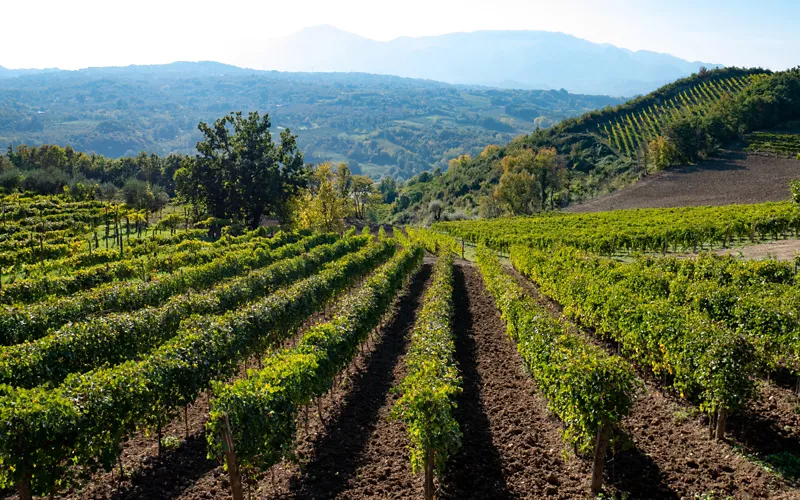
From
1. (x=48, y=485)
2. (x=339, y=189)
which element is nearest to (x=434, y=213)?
(x=339, y=189)

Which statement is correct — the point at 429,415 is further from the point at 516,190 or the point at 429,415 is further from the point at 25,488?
the point at 516,190

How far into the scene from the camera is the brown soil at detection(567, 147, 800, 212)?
63.4 m

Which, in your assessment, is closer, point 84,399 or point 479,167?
point 84,399

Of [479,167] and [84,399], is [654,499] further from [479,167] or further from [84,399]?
[479,167]

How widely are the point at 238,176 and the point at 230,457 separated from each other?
54.3 metres

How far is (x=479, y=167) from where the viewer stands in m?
139

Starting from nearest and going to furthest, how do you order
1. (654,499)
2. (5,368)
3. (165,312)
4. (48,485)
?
(48,485)
(654,499)
(5,368)
(165,312)

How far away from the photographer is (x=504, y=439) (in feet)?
40.8

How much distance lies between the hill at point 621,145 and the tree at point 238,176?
125 feet

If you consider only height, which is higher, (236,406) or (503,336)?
(236,406)

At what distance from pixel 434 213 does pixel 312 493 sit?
89.3m

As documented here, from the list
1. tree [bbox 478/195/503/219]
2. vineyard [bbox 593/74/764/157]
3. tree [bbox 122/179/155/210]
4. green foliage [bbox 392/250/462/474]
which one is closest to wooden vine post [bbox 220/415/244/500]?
green foliage [bbox 392/250/462/474]

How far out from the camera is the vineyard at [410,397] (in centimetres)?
984

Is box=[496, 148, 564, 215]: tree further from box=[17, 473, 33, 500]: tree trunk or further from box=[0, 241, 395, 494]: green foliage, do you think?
box=[17, 473, 33, 500]: tree trunk
